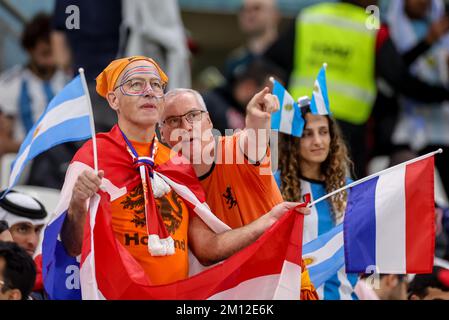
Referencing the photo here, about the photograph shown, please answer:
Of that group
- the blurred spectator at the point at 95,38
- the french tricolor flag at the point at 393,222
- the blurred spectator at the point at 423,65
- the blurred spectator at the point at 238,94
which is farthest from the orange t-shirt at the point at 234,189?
the blurred spectator at the point at 423,65

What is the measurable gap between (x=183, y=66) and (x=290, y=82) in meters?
0.84

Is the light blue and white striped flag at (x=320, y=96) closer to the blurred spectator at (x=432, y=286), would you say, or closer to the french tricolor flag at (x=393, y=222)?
the french tricolor flag at (x=393, y=222)

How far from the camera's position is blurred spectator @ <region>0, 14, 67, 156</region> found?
30.6ft

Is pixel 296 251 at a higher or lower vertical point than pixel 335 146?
lower

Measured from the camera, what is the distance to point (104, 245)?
17.0ft

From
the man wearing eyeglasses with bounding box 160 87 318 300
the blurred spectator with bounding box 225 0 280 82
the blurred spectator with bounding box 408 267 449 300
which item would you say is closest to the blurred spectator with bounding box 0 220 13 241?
the man wearing eyeglasses with bounding box 160 87 318 300

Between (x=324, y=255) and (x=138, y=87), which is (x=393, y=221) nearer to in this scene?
(x=324, y=255)

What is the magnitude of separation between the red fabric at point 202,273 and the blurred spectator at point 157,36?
3.56 metres

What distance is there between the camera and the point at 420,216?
18.2ft

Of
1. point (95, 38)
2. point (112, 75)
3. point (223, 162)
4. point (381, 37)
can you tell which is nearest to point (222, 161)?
point (223, 162)

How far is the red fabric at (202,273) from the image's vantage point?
5109 mm

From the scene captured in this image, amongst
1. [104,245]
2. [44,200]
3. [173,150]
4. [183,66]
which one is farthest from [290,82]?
[104,245]
